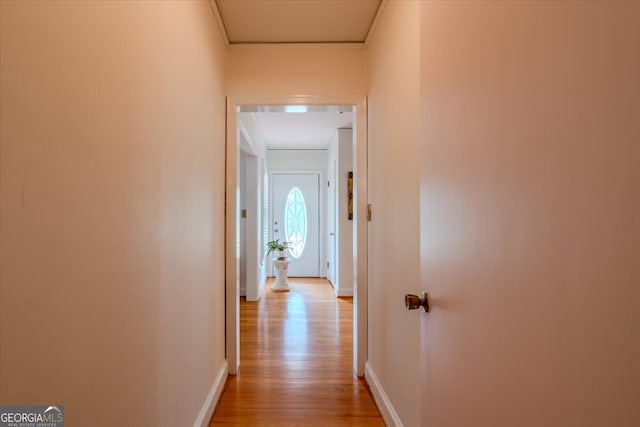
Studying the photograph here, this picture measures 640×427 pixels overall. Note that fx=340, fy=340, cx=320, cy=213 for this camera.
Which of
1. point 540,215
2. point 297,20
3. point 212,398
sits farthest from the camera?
point 297,20

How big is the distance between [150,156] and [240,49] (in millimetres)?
1623

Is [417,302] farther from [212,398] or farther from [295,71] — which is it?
[295,71]

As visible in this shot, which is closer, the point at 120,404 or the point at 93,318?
the point at 93,318

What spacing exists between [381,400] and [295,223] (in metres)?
4.76

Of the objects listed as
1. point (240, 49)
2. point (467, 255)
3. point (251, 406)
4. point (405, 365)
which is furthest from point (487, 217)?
point (240, 49)

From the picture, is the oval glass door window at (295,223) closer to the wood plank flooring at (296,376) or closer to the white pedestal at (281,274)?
the white pedestal at (281,274)

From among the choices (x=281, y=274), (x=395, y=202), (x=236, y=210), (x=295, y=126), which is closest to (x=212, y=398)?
(x=236, y=210)

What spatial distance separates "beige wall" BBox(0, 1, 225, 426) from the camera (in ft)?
1.99

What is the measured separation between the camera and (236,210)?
2.44 meters

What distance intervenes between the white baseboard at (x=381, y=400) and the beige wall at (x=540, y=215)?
1.08 m

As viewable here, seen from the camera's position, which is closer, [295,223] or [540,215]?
[540,215]

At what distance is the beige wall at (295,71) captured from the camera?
2418mm

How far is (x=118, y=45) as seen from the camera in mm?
917

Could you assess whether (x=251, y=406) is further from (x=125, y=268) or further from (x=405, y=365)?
(x=125, y=268)
